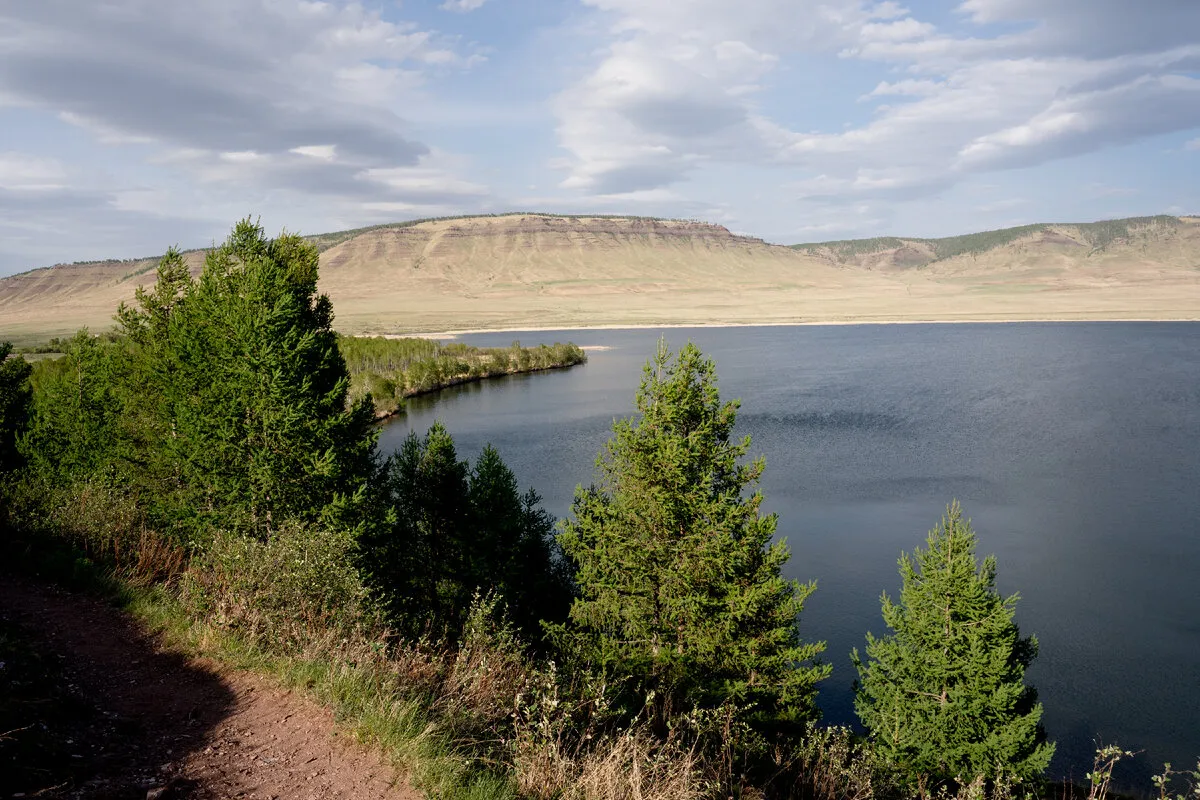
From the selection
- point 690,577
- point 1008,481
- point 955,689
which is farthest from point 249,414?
point 1008,481

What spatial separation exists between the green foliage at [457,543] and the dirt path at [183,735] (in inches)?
374

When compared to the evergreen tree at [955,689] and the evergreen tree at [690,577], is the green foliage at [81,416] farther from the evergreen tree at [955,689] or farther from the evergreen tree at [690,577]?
the evergreen tree at [955,689]

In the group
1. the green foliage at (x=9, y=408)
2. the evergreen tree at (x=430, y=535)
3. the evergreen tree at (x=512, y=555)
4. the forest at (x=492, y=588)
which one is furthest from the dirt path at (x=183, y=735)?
the green foliage at (x=9, y=408)

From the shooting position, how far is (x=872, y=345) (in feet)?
328

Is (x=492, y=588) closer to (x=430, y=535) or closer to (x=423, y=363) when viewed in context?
(x=430, y=535)

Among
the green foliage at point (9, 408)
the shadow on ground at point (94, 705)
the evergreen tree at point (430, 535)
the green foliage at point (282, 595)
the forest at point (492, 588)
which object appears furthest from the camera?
the green foliage at point (9, 408)

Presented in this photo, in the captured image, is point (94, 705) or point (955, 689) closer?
point (94, 705)

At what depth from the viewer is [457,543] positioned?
19328mm

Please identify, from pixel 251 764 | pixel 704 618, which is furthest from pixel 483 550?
pixel 251 764

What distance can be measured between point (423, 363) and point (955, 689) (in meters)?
65.7

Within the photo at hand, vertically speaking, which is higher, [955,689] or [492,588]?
[492,588]

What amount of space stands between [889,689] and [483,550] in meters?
10.3

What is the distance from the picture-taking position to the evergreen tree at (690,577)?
13195mm

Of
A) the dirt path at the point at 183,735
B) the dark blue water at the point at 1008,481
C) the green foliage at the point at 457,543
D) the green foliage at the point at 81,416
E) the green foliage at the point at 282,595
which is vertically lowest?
the dark blue water at the point at 1008,481
